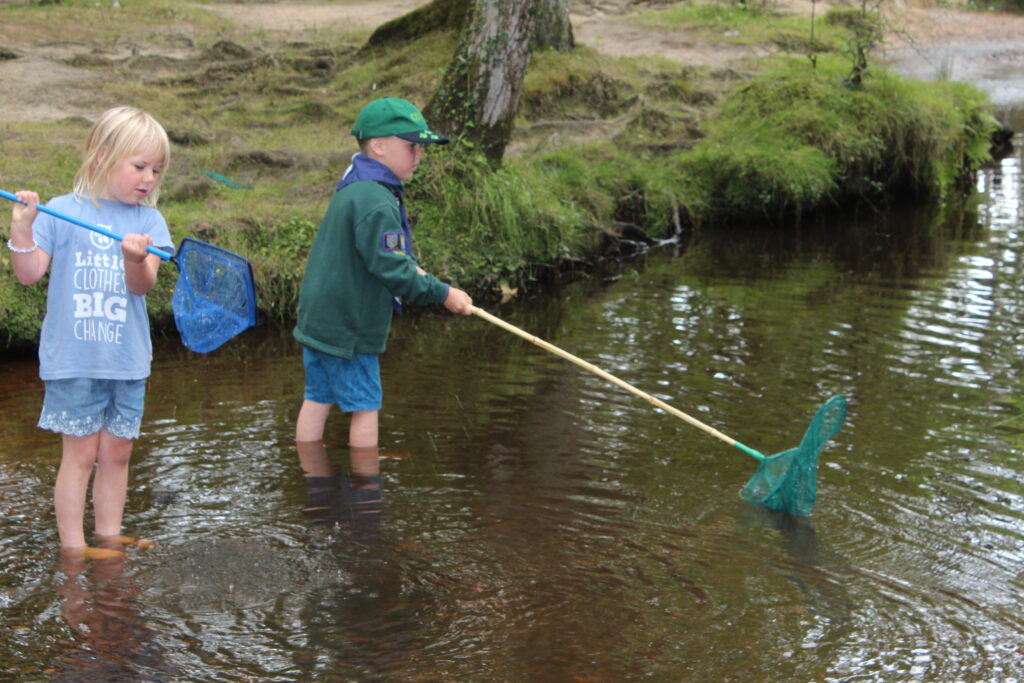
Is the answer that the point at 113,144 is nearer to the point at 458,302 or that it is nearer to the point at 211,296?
the point at 211,296

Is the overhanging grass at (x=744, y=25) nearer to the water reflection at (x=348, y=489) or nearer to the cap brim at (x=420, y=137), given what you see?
the cap brim at (x=420, y=137)

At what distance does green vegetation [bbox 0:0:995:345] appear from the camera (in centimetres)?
882

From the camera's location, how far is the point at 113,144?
384 centimetres

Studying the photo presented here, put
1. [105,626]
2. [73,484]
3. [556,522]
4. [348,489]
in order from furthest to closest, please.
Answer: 1. [348,489]
2. [556,522]
3. [73,484]
4. [105,626]

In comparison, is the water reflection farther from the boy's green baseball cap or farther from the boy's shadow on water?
the boy's green baseball cap

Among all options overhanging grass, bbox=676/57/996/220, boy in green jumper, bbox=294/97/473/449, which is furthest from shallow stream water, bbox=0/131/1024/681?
overhanging grass, bbox=676/57/996/220

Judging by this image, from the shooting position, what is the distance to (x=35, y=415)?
19.9ft

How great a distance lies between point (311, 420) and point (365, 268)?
2.81 ft

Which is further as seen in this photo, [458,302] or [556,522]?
[458,302]

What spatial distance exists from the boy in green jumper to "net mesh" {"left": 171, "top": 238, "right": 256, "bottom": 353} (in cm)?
54

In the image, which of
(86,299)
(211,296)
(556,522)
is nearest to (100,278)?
(86,299)

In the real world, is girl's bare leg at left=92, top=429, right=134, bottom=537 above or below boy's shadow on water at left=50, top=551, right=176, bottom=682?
above

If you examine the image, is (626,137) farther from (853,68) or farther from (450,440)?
(450,440)

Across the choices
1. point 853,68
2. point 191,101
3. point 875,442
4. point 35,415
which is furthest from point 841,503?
point 191,101
